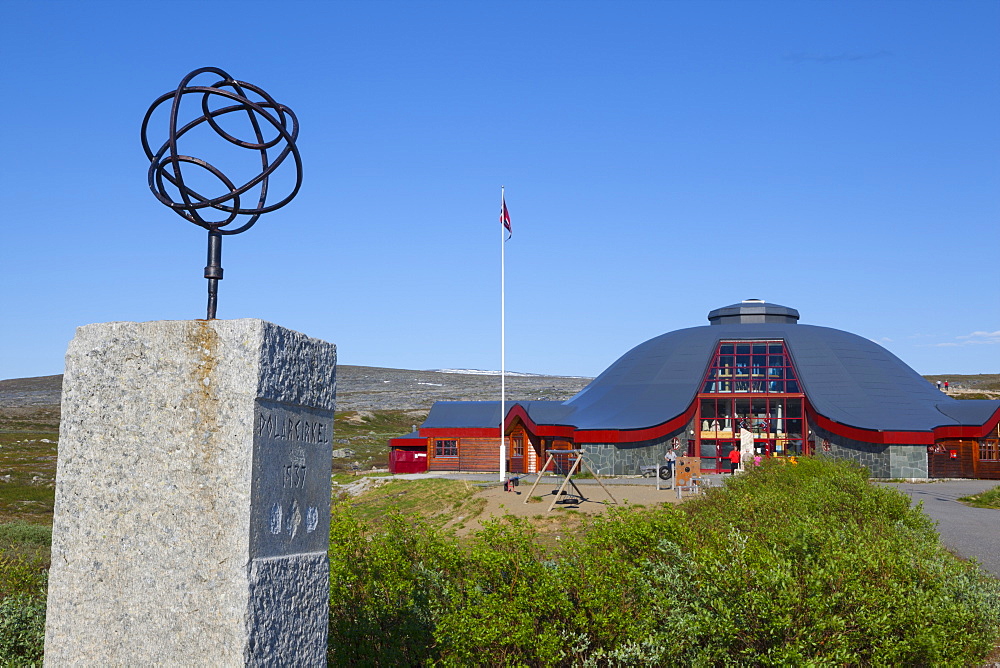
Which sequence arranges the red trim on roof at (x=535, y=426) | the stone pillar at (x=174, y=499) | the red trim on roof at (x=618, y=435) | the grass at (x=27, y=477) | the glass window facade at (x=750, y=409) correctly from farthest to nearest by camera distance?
1. the glass window facade at (x=750, y=409)
2. the red trim on roof at (x=535, y=426)
3. the red trim on roof at (x=618, y=435)
4. the grass at (x=27, y=477)
5. the stone pillar at (x=174, y=499)

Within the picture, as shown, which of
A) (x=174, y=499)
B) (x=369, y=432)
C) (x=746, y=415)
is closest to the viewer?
(x=174, y=499)

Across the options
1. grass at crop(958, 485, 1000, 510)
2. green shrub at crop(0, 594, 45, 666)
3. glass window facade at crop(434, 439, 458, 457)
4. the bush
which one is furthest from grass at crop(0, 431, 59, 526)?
grass at crop(958, 485, 1000, 510)

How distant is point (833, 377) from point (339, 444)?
36.2 metres

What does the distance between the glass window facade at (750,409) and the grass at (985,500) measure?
12.6m

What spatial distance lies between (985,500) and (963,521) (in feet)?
21.2

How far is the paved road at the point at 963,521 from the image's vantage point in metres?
15.5

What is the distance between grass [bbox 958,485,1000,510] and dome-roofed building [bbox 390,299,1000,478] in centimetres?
943

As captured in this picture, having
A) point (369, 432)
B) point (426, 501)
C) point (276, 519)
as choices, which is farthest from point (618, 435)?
point (369, 432)

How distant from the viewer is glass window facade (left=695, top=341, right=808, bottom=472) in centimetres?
4059

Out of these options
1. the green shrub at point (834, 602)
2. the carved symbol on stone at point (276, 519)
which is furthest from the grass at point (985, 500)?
the carved symbol on stone at point (276, 519)

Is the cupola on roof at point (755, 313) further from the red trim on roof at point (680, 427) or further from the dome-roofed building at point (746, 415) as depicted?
the red trim on roof at point (680, 427)

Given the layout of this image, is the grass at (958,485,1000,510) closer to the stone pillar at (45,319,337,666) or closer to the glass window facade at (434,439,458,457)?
the glass window facade at (434,439,458,457)

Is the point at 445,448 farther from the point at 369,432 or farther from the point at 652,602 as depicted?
the point at 652,602

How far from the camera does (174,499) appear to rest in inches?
172
